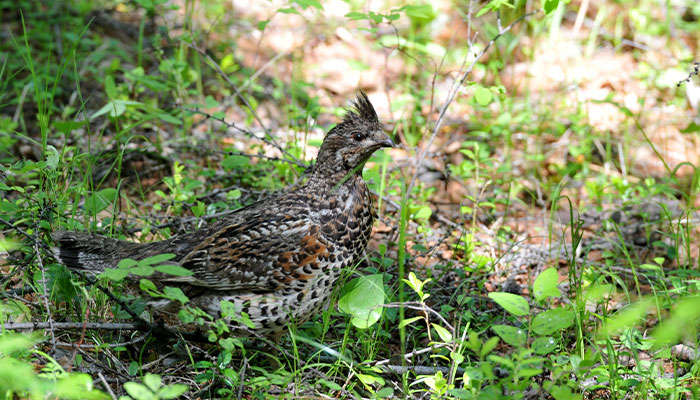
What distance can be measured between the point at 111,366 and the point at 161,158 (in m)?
2.84

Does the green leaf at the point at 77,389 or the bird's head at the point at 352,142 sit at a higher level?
the bird's head at the point at 352,142

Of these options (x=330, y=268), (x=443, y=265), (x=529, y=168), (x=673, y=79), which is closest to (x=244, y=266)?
(x=330, y=268)

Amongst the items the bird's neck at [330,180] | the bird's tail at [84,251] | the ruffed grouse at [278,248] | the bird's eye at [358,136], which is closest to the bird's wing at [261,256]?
the ruffed grouse at [278,248]

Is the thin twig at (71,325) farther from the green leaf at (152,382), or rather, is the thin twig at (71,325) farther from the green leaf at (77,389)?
the green leaf at (152,382)

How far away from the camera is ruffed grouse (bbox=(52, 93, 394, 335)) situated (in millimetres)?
3818

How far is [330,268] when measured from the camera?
387 centimetres

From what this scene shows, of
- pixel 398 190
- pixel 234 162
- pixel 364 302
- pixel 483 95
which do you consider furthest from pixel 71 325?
pixel 398 190

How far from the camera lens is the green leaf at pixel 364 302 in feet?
11.4

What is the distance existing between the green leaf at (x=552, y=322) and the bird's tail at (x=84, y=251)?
253cm

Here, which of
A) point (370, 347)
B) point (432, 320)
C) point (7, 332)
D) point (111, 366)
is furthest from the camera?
point (432, 320)

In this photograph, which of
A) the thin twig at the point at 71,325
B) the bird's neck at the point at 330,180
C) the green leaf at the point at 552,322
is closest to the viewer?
the green leaf at the point at 552,322

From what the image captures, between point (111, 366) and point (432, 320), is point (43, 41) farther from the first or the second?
point (432, 320)

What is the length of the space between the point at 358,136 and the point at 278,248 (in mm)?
945

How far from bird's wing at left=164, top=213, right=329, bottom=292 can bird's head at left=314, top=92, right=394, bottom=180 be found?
483 millimetres
